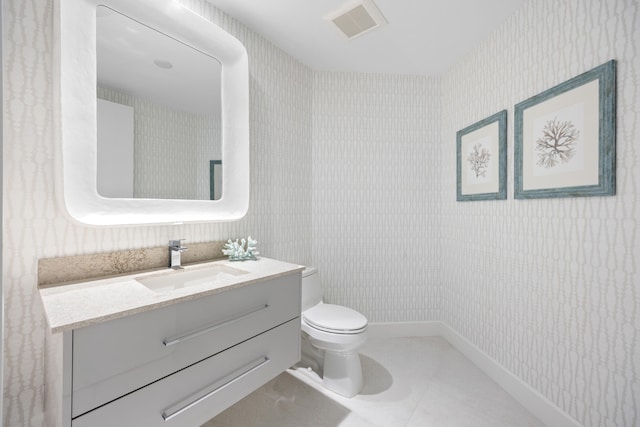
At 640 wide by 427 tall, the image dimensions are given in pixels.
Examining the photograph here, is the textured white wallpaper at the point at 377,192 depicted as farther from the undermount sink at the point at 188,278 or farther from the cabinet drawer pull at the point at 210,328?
the cabinet drawer pull at the point at 210,328

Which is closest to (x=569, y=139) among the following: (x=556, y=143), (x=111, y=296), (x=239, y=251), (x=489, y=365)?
(x=556, y=143)

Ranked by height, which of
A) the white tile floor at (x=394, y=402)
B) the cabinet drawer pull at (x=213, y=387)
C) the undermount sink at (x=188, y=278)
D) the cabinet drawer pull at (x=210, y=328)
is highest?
the undermount sink at (x=188, y=278)

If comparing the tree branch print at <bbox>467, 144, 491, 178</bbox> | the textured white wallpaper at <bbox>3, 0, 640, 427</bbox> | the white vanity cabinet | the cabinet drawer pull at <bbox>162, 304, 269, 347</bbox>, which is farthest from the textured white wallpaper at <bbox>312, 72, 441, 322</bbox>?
the cabinet drawer pull at <bbox>162, 304, 269, 347</bbox>

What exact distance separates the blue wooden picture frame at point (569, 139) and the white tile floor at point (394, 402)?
1.28m

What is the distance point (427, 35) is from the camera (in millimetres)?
2186

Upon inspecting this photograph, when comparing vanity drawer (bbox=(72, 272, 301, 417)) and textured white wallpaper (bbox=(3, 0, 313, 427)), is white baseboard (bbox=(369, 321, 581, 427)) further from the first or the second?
textured white wallpaper (bbox=(3, 0, 313, 427))

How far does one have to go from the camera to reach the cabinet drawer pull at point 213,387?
1136 millimetres

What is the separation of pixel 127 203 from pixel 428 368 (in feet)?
7.33

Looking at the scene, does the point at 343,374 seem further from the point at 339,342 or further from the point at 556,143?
the point at 556,143

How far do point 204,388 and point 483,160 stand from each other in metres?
2.22

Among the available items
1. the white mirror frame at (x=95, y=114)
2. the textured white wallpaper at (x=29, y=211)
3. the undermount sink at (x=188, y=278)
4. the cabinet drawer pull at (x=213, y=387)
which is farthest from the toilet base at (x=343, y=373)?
the textured white wallpaper at (x=29, y=211)

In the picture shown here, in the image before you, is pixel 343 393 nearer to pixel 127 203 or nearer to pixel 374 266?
pixel 374 266

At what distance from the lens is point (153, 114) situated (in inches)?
63.1

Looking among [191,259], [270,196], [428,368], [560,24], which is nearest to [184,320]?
[191,259]
